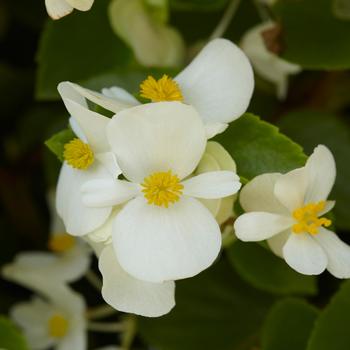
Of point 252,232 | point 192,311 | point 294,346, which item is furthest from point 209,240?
point 192,311

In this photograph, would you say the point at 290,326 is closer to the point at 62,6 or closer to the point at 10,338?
the point at 10,338

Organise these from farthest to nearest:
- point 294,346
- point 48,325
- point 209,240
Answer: point 48,325 → point 294,346 → point 209,240

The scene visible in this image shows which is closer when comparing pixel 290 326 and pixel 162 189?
pixel 162 189

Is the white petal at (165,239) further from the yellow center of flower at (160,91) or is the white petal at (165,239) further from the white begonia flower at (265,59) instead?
the white begonia flower at (265,59)


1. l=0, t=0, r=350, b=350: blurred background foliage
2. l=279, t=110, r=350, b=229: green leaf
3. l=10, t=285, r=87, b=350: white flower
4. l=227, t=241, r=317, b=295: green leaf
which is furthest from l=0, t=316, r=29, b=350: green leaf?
l=279, t=110, r=350, b=229: green leaf

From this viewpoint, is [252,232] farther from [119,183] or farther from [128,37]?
[128,37]

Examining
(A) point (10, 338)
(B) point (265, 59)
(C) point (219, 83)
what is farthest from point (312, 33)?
(A) point (10, 338)

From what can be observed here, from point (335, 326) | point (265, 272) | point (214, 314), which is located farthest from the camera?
point (214, 314)

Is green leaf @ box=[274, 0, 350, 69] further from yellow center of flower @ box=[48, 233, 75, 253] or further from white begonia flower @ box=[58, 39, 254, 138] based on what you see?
yellow center of flower @ box=[48, 233, 75, 253]
